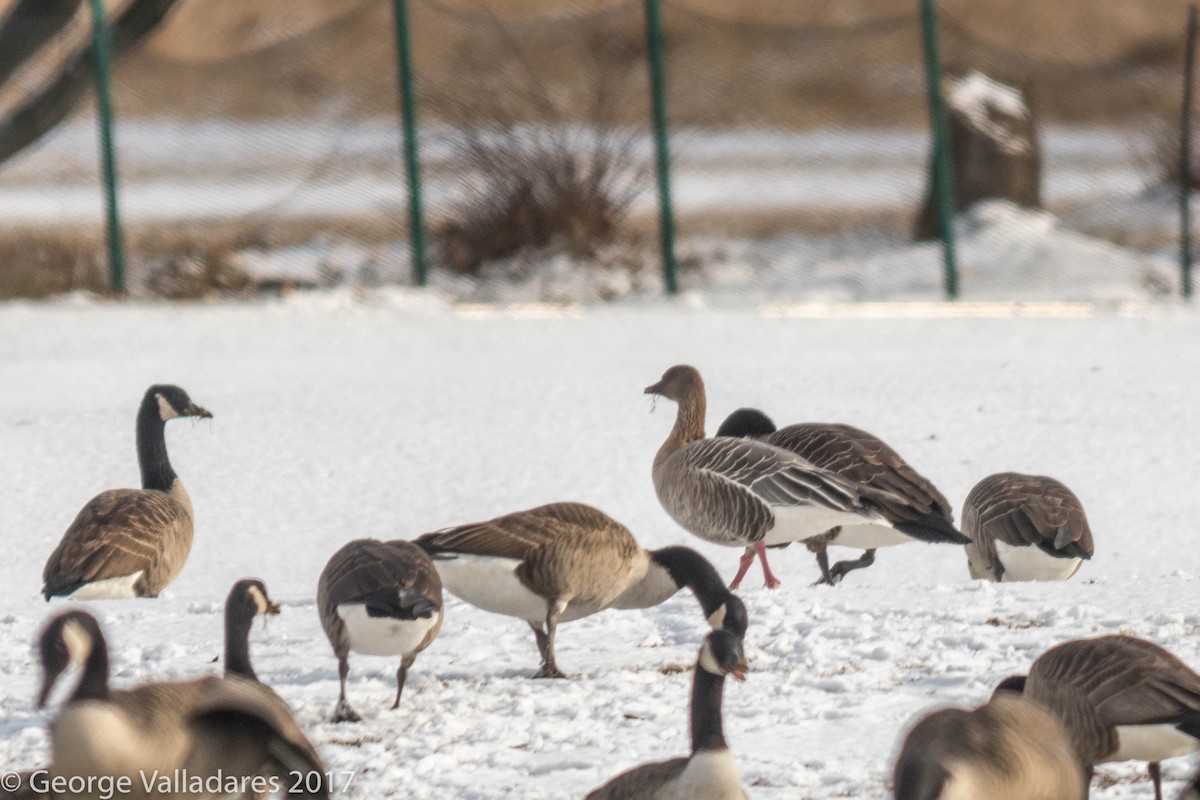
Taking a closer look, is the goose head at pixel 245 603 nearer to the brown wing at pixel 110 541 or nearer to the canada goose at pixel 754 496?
the brown wing at pixel 110 541

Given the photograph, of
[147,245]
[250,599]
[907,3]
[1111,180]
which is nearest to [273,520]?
[250,599]

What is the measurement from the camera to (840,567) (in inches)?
306

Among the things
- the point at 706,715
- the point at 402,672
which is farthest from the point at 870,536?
the point at 706,715

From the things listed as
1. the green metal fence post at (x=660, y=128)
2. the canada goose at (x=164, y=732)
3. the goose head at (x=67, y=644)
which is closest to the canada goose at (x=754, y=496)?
the canada goose at (x=164, y=732)

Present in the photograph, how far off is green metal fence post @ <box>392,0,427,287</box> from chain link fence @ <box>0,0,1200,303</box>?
5.5 inches

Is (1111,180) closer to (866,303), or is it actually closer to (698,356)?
(866,303)

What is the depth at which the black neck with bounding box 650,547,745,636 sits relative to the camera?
5059mm

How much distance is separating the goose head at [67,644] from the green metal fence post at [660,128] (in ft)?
30.2

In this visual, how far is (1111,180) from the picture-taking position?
19281mm

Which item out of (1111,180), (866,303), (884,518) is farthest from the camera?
(1111,180)

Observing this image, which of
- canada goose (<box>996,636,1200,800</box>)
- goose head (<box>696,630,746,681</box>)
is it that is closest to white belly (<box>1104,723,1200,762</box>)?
canada goose (<box>996,636,1200,800</box>)

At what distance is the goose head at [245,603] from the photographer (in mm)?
4832

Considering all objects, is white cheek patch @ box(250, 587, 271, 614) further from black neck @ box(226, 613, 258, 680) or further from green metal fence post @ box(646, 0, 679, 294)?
green metal fence post @ box(646, 0, 679, 294)

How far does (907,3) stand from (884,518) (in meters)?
33.4
